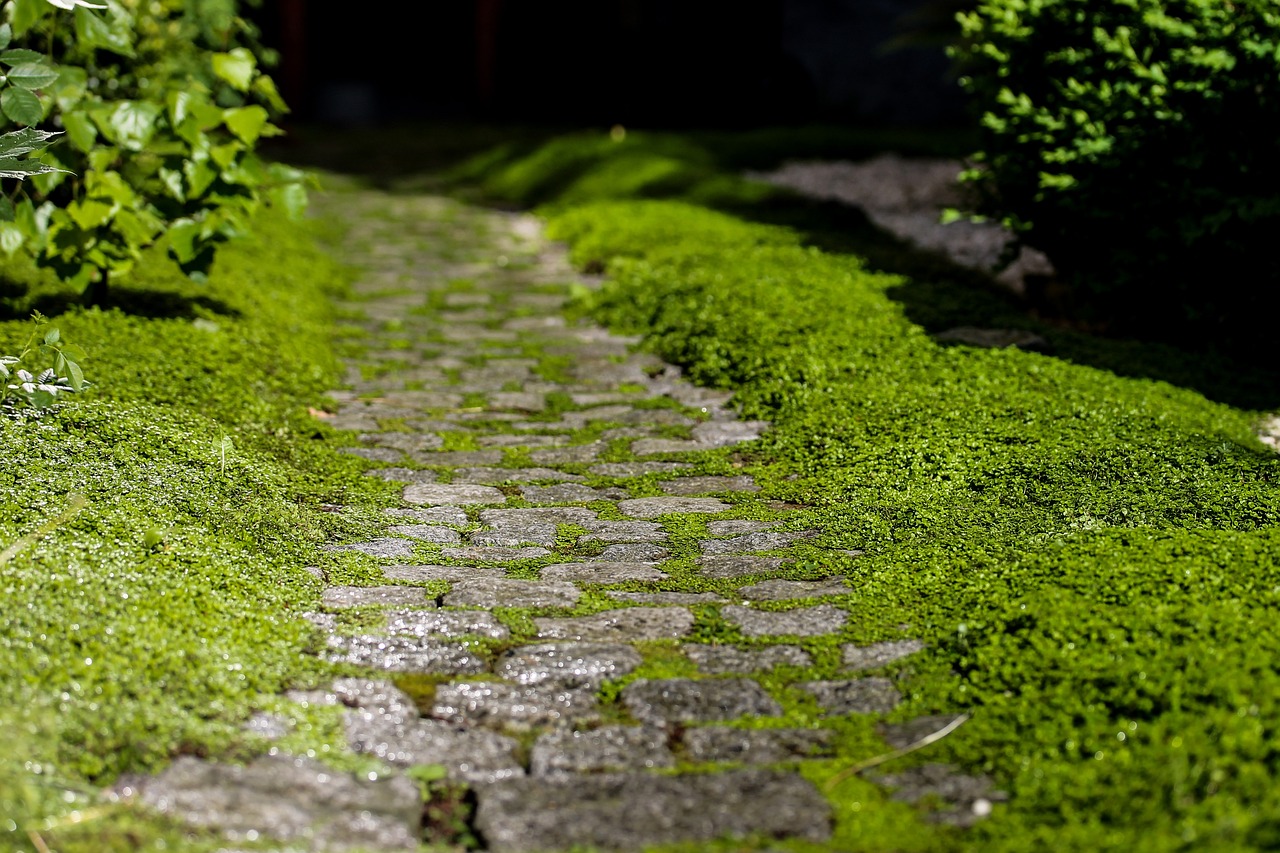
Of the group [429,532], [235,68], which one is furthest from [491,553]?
[235,68]

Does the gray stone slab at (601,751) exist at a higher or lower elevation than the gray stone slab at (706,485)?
lower

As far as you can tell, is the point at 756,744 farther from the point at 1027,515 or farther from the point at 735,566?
the point at 1027,515

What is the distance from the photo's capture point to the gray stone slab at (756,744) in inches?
111

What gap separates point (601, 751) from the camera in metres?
2.82

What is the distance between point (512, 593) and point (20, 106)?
7.15ft

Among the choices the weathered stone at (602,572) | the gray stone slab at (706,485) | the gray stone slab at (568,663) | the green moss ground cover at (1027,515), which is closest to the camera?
the green moss ground cover at (1027,515)

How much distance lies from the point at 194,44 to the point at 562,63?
1191cm

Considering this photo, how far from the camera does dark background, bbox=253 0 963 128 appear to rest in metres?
16.2

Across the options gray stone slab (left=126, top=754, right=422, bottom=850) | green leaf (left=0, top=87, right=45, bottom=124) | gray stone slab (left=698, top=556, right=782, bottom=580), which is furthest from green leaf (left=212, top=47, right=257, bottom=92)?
gray stone slab (left=126, top=754, right=422, bottom=850)

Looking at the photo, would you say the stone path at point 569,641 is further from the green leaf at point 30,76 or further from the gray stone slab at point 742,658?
the green leaf at point 30,76

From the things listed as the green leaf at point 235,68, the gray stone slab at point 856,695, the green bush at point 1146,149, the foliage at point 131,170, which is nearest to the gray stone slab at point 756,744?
the gray stone slab at point 856,695

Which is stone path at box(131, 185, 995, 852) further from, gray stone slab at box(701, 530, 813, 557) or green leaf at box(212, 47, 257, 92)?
green leaf at box(212, 47, 257, 92)

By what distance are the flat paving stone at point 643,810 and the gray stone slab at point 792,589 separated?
94 centimetres

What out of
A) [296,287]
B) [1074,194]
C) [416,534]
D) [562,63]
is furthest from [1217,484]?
[562,63]
